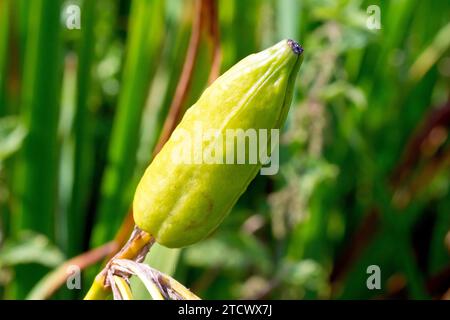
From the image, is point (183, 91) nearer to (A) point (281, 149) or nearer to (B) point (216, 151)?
(A) point (281, 149)

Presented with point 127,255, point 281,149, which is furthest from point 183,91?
point 127,255

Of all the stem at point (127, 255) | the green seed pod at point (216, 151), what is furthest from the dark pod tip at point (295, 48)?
the stem at point (127, 255)

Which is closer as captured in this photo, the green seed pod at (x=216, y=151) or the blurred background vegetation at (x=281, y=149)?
the green seed pod at (x=216, y=151)

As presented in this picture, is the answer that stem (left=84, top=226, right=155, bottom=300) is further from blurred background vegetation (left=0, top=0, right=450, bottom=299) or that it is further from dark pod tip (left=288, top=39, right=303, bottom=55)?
blurred background vegetation (left=0, top=0, right=450, bottom=299)

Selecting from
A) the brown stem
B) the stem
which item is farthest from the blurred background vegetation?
→ the stem

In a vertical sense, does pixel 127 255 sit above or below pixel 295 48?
below

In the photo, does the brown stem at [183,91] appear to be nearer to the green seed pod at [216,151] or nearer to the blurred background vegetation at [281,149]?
the blurred background vegetation at [281,149]
